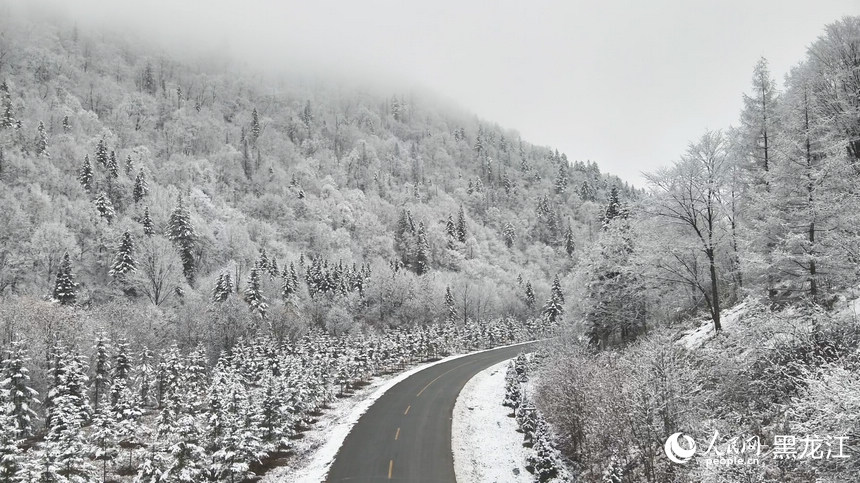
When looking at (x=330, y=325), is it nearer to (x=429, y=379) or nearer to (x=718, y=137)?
(x=429, y=379)

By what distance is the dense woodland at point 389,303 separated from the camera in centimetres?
1301

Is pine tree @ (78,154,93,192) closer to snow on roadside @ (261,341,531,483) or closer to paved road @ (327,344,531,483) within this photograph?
snow on roadside @ (261,341,531,483)

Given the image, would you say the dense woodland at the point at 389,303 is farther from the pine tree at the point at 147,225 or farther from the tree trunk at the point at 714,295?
the pine tree at the point at 147,225

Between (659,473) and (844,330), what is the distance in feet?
20.9

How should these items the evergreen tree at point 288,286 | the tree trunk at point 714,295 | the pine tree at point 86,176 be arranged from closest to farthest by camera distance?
1. the tree trunk at point 714,295
2. the evergreen tree at point 288,286
3. the pine tree at point 86,176

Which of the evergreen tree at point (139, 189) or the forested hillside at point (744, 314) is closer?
the forested hillside at point (744, 314)

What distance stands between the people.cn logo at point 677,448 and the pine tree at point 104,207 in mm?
98151

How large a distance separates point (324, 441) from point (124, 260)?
6087cm

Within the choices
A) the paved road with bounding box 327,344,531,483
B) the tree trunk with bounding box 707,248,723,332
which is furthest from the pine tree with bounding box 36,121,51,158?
the tree trunk with bounding box 707,248,723,332

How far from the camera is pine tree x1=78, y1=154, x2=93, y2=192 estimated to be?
297ft

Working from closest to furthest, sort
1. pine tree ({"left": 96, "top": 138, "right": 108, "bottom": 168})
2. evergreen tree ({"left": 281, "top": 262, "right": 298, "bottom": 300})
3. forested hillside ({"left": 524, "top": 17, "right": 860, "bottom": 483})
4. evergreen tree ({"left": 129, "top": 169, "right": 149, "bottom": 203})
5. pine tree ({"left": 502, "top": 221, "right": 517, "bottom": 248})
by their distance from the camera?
forested hillside ({"left": 524, "top": 17, "right": 860, "bottom": 483}) → evergreen tree ({"left": 281, "top": 262, "right": 298, "bottom": 300}) → evergreen tree ({"left": 129, "top": 169, "right": 149, "bottom": 203}) → pine tree ({"left": 96, "top": 138, "right": 108, "bottom": 168}) → pine tree ({"left": 502, "top": 221, "right": 517, "bottom": 248})

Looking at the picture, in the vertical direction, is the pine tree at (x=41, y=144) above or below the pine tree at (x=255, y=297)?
A: above

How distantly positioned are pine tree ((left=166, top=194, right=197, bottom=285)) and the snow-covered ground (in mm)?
65995

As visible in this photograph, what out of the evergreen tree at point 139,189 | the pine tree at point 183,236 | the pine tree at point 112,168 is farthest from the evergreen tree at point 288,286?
the pine tree at point 112,168
